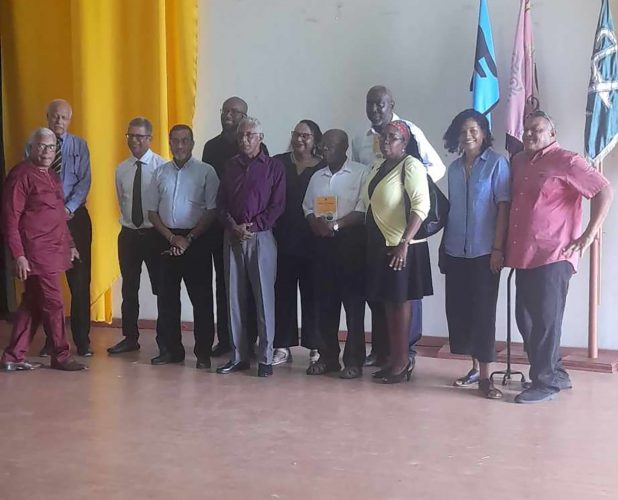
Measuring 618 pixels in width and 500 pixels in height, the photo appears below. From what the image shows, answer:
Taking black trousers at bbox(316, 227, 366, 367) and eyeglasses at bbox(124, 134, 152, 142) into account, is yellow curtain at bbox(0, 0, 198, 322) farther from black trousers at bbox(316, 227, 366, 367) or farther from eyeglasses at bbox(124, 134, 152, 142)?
black trousers at bbox(316, 227, 366, 367)

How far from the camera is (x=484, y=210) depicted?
4.18 m

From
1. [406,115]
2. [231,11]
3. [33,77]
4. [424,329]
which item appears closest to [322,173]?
[406,115]

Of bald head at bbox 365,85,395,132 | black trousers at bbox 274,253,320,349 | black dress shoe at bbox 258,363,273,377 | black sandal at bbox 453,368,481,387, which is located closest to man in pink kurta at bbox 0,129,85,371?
black dress shoe at bbox 258,363,273,377

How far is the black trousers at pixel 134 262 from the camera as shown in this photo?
5004 mm

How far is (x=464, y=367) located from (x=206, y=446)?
2.00 metres

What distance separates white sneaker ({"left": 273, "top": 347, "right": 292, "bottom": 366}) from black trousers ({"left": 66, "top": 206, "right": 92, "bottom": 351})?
121 cm

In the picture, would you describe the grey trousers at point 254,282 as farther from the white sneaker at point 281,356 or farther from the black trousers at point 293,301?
the white sneaker at point 281,356

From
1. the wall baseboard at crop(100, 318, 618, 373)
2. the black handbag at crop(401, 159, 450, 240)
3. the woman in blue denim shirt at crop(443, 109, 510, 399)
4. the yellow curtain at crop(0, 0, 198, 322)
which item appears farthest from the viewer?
the yellow curtain at crop(0, 0, 198, 322)

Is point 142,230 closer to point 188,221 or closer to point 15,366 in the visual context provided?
point 188,221


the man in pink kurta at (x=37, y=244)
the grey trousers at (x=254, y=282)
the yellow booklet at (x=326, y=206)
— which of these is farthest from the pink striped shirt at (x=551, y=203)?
the man in pink kurta at (x=37, y=244)

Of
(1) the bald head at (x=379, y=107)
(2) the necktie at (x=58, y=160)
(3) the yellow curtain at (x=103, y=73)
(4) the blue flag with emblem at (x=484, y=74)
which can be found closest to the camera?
(1) the bald head at (x=379, y=107)

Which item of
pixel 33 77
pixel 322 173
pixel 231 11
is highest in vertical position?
pixel 231 11

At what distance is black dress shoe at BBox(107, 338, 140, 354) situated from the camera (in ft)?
17.3

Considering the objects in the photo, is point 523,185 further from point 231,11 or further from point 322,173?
point 231,11
